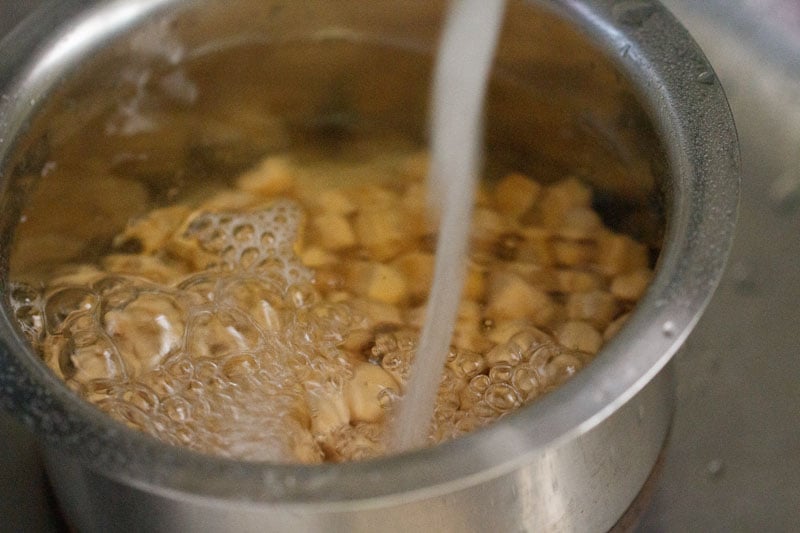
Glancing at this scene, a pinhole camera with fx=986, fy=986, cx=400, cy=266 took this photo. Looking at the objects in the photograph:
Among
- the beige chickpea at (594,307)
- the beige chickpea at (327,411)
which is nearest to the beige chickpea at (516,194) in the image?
the beige chickpea at (594,307)

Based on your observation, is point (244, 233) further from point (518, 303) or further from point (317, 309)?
point (518, 303)

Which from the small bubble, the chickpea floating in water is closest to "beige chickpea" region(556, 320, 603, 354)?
the chickpea floating in water

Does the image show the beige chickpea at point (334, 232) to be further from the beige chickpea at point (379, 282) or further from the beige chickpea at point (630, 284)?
the beige chickpea at point (630, 284)

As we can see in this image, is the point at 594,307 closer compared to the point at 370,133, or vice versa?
the point at 594,307

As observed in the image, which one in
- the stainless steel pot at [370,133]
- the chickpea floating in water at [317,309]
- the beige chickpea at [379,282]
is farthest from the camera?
the beige chickpea at [379,282]

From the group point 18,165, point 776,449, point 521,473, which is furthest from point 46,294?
point 776,449

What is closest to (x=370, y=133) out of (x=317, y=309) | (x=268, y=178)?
(x=268, y=178)
